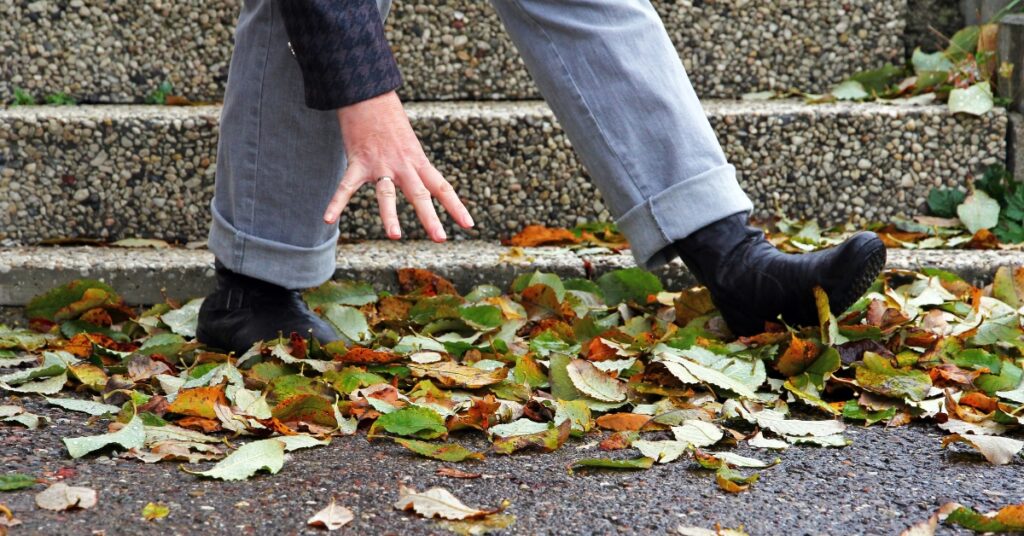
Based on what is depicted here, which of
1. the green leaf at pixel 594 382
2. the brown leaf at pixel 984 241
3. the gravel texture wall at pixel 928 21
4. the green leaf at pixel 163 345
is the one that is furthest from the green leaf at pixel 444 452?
the gravel texture wall at pixel 928 21

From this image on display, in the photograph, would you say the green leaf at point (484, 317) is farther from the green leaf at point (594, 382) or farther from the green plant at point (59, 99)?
the green plant at point (59, 99)

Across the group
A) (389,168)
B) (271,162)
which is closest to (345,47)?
(389,168)

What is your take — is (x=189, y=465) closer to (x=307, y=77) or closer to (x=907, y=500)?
(x=307, y=77)

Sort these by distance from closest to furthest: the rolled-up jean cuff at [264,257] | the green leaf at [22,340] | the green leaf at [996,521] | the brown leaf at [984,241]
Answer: the green leaf at [996,521]
the rolled-up jean cuff at [264,257]
the green leaf at [22,340]
the brown leaf at [984,241]

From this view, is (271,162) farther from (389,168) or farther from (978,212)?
(978,212)

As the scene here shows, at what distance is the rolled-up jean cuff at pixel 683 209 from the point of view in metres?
1.67

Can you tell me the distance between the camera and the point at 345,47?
1363mm

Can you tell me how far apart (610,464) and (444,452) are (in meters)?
0.20

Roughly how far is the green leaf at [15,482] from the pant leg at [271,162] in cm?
62

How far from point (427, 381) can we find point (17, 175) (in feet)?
4.06

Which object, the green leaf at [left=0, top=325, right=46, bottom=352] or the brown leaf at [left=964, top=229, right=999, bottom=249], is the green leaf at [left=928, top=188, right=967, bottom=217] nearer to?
the brown leaf at [left=964, top=229, right=999, bottom=249]

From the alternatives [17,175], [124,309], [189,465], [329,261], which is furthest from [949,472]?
[17,175]

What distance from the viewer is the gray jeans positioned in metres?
1.66

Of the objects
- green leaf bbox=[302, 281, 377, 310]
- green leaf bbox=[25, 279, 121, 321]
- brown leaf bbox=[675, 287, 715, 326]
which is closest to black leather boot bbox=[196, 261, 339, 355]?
green leaf bbox=[302, 281, 377, 310]
